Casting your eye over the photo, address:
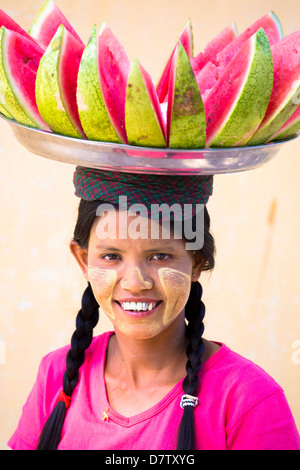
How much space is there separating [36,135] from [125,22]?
1.87m

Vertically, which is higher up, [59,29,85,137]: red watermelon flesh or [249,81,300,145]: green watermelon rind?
[59,29,85,137]: red watermelon flesh

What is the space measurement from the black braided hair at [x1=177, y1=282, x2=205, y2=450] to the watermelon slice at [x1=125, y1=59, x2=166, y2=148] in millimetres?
598

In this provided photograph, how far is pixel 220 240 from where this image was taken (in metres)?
3.37

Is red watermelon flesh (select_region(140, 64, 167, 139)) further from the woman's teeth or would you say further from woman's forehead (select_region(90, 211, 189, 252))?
the woman's teeth

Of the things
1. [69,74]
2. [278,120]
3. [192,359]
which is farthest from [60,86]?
[192,359]

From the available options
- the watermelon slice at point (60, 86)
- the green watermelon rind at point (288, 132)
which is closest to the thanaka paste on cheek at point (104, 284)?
the watermelon slice at point (60, 86)

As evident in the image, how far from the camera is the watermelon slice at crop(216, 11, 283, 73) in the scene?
4.82ft

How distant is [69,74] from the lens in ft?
4.34

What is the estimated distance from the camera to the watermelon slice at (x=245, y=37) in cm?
147

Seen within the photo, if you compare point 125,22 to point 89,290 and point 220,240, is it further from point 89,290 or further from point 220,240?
point 89,290

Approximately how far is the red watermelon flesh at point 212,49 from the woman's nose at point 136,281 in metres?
0.49

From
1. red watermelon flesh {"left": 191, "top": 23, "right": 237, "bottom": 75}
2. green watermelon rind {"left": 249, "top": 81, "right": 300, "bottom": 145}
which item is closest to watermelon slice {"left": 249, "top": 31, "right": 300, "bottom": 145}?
green watermelon rind {"left": 249, "top": 81, "right": 300, "bottom": 145}

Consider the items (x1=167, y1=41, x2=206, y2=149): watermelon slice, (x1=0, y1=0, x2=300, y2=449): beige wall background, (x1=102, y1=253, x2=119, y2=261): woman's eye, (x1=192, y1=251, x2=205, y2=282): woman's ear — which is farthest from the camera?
(x1=0, y1=0, x2=300, y2=449): beige wall background

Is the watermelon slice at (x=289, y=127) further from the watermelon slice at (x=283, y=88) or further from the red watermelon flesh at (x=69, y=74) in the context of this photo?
the red watermelon flesh at (x=69, y=74)
